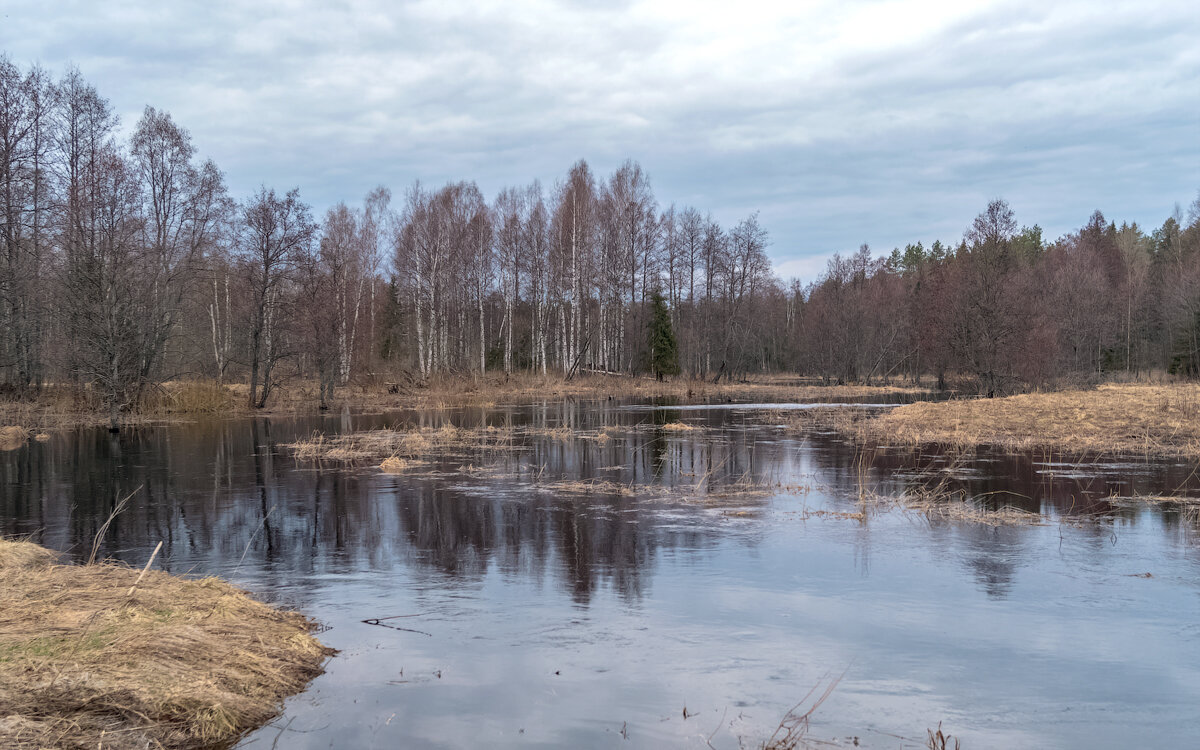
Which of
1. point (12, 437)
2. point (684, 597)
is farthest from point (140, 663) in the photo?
point (12, 437)

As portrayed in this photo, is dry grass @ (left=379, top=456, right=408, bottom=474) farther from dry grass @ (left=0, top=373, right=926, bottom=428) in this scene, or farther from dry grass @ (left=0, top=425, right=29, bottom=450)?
dry grass @ (left=0, top=373, right=926, bottom=428)

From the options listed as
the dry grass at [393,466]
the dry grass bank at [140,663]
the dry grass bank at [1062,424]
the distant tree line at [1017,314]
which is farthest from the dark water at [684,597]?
the distant tree line at [1017,314]

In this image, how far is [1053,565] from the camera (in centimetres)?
916

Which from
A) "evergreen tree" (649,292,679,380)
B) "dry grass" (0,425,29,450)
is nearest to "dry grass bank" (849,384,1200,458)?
"dry grass" (0,425,29,450)

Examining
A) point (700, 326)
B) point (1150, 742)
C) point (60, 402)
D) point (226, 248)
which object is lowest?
point (1150, 742)

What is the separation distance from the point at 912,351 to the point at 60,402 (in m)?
56.0

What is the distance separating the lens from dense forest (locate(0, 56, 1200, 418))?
2975 cm

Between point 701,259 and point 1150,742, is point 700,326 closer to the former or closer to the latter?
point 701,259

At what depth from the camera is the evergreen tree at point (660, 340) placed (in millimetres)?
60000

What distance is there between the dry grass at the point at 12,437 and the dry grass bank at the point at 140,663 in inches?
729

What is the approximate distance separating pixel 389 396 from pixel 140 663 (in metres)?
37.1

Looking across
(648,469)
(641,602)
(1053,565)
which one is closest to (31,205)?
(648,469)

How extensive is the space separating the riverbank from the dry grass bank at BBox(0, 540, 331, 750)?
23580 mm

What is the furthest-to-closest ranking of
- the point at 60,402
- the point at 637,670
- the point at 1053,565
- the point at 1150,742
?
the point at 60,402 → the point at 1053,565 → the point at 637,670 → the point at 1150,742
